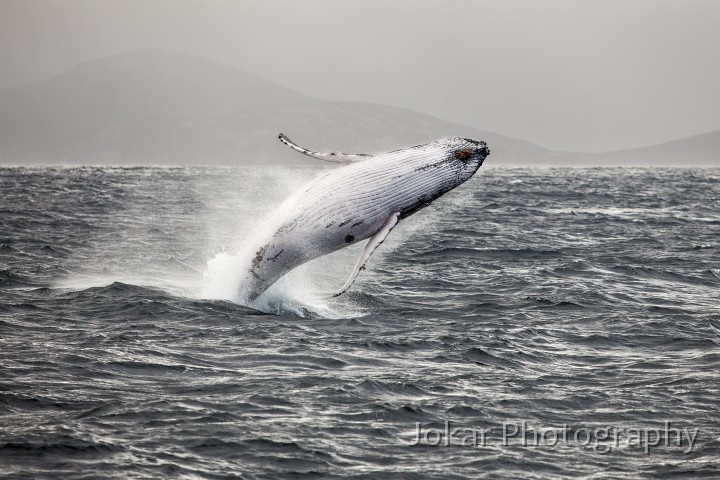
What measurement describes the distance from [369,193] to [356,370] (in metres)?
2.46

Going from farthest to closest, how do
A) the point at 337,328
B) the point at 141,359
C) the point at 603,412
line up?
the point at 337,328, the point at 141,359, the point at 603,412

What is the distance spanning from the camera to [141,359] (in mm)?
12141

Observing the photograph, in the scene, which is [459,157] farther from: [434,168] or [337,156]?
[337,156]

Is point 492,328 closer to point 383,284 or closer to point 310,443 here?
point 383,284

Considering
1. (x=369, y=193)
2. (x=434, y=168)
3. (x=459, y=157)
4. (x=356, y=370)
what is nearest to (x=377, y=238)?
(x=369, y=193)

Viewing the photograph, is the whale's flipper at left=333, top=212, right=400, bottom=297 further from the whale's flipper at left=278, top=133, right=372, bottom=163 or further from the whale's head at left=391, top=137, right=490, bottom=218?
the whale's flipper at left=278, top=133, right=372, bottom=163

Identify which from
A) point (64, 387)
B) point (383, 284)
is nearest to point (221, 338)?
point (64, 387)

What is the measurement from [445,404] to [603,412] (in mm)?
1880

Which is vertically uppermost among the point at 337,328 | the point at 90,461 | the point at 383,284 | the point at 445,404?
the point at 383,284

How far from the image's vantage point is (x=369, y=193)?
1262 centimetres

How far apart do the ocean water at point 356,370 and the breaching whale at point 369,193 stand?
159 cm

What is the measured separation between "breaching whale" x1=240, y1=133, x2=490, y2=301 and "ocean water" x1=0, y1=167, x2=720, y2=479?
1.59 metres

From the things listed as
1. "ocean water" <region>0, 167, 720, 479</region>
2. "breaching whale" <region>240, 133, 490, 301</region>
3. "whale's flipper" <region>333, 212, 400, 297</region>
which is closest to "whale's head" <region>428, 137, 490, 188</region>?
"breaching whale" <region>240, 133, 490, 301</region>

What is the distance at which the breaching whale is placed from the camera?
495 inches
